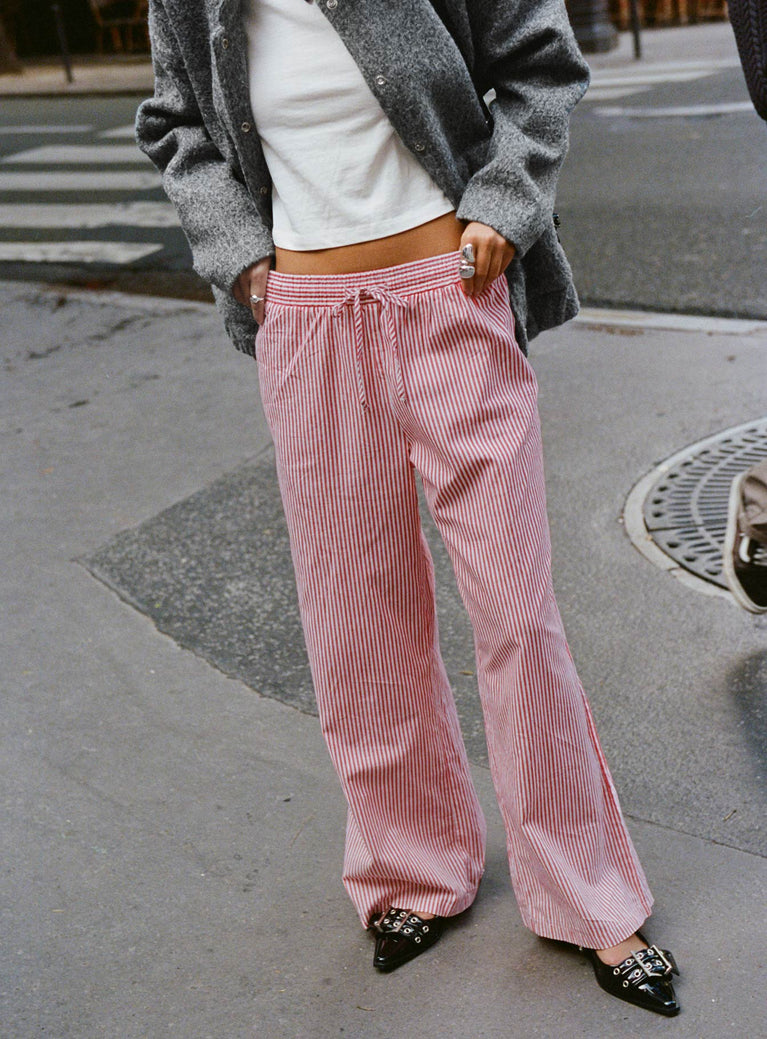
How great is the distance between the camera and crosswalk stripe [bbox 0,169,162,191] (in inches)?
422

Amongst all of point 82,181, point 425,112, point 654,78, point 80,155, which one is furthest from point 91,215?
point 425,112

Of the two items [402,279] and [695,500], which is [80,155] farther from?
[402,279]

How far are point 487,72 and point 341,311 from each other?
475mm

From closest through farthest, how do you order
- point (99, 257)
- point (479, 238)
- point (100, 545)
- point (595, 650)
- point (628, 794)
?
point (479, 238)
point (628, 794)
point (595, 650)
point (100, 545)
point (99, 257)

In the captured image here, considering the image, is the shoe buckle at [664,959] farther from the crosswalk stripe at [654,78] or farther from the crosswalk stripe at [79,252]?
the crosswalk stripe at [654,78]

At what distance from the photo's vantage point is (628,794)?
278 centimetres

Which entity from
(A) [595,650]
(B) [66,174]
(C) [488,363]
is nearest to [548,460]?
(A) [595,650]

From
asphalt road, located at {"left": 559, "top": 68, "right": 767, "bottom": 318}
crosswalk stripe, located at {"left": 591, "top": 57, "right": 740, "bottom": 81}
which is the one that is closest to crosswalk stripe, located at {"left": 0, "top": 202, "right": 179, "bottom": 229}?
asphalt road, located at {"left": 559, "top": 68, "right": 767, "bottom": 318}

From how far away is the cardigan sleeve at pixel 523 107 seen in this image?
2.06 metres

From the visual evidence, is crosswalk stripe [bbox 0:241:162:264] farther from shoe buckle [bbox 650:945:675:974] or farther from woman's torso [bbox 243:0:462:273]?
shoe buckle [bbox 650:945:675:974]

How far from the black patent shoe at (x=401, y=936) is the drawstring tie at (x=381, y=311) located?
99cm

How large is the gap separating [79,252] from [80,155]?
13.9ft

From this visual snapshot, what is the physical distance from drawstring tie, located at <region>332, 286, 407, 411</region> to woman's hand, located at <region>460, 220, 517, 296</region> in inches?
4.7

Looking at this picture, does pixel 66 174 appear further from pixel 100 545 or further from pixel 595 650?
pixel 595 650
